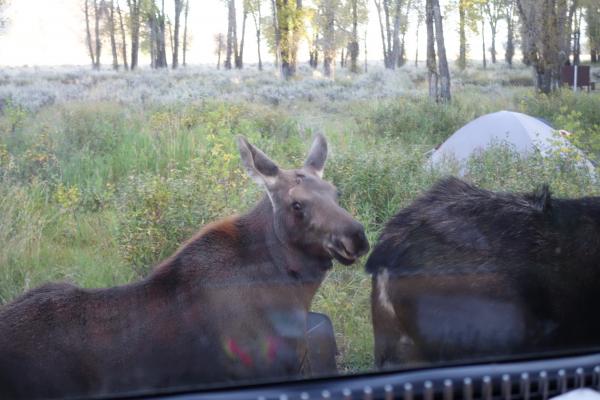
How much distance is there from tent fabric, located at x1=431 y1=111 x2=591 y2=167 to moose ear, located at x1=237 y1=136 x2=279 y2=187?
6.41 feet

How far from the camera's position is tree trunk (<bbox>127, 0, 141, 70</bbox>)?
3.44 m

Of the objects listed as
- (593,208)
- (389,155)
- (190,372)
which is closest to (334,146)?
(389,155)

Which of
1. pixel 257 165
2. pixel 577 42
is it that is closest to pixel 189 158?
pixel 257 165

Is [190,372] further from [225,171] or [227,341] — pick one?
[225,171]

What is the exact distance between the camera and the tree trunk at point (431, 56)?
3.94 metres

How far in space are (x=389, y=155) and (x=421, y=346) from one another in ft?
5.66

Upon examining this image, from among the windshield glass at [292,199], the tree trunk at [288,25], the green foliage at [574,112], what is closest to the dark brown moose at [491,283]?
the windshield glass at [292,199]

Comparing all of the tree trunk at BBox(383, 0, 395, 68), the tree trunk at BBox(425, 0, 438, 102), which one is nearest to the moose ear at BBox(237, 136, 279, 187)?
the tree trunk at BBox(383, 0, 395, 68)

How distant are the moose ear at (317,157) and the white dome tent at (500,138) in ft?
5.00

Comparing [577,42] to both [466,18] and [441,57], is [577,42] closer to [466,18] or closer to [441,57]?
[466,18]

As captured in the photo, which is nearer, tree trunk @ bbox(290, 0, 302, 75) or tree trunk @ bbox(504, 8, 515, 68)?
tree trunk @ bbox(290, 0, 302, 75)

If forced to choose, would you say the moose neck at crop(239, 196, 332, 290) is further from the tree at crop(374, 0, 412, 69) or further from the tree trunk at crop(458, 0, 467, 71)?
the tree trunk at crop(458, 0, 467, 71)

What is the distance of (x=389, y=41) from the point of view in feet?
13.2

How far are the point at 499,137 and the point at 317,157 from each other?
1901 mm
